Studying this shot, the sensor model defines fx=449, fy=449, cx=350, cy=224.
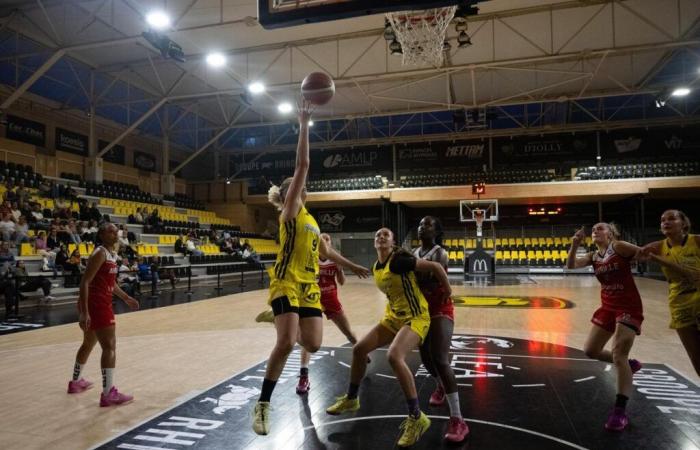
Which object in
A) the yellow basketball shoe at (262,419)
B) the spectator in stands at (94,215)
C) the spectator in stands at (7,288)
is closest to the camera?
the yellow basketball shoe at (262,419)

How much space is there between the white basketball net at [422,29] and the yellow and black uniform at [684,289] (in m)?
6.84

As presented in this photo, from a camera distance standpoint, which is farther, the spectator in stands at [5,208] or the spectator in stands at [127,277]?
the spectator in stands at [127,277]

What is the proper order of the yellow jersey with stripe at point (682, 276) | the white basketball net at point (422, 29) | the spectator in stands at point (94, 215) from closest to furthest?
the yellow jersey with stripe at point (682, 276) → the white basketball net at point (422, 29) → the spectator in stands at point (94, 215)

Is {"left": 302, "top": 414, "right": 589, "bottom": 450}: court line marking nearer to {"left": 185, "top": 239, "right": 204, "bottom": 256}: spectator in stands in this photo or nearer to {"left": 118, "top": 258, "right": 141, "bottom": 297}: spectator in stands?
{"left": 118, "top": 258, "right": 141, "bottom": 297}: spectator in stands

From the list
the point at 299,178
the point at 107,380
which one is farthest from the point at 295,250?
the point at 107,380

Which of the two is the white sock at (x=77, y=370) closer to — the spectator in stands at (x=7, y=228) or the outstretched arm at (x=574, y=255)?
the outstretched arm at (x=574, y=255)

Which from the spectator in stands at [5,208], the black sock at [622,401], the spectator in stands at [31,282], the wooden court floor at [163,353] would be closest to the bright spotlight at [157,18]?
the spectator in stands at [5,208]

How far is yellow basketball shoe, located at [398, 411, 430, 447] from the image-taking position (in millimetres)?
2928

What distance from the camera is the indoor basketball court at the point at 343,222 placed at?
3395 millimetres

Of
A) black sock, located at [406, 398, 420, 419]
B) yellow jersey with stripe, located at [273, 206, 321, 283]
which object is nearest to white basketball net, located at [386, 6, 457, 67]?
yellow jersey with stripe, located at [273, 206, 321, 283]

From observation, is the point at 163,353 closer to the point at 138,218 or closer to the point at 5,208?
the point at 5,208

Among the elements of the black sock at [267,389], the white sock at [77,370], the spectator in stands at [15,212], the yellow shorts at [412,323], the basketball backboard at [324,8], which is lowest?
the white sock at [77,370]

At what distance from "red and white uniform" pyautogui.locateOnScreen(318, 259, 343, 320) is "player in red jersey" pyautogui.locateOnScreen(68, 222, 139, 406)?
2.02m

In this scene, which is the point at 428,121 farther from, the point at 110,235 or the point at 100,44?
the point at 110,235
